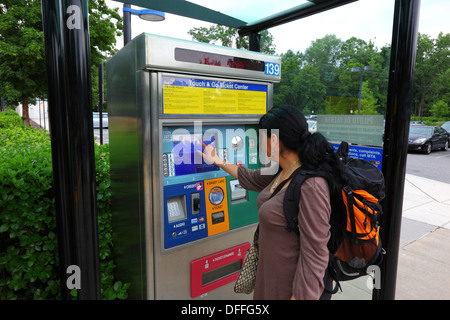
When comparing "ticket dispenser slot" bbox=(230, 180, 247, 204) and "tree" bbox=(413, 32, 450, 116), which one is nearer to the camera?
"ticket dispenser slot" bbox=(230, 180, 247, 204)

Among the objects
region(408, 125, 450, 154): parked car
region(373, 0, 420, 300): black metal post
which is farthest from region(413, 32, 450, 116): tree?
region(373, 0, 420, 300): black metal post

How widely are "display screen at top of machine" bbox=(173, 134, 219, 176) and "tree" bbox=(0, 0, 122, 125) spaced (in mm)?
11717

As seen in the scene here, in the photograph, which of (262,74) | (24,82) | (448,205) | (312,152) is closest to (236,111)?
(262,74)

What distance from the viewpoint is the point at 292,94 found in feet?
12.7

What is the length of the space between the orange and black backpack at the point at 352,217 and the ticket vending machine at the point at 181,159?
0.74m

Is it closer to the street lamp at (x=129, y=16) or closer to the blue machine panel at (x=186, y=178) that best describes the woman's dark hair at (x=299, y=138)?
the blue machine panel at (x=186, y=178)

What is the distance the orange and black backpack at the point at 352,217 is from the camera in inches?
61.7

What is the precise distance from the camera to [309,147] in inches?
63.3

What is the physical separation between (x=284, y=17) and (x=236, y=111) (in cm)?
127

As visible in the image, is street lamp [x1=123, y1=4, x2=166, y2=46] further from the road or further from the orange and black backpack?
the road

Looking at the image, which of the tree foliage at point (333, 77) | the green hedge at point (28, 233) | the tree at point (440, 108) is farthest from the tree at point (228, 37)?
the tree at point (440, 108)

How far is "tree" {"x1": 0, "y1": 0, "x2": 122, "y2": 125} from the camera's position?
1143cm

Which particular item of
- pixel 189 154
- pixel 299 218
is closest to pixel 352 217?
pixel 299 218
